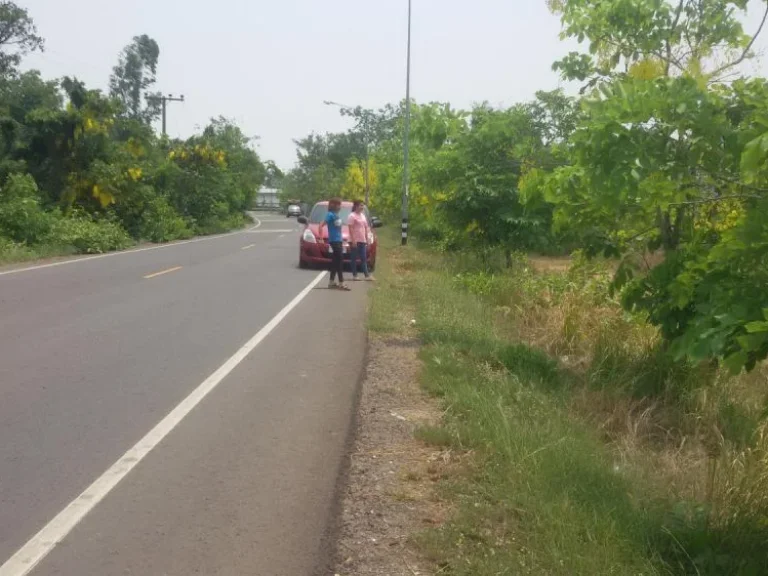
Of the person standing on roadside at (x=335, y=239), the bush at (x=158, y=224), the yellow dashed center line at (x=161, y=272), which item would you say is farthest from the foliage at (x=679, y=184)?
the bush at (x=158, y=224)

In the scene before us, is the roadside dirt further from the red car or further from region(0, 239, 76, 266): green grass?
region(0, 239, 76, 266): green grass

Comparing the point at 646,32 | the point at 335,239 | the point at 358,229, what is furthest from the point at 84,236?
the point at 646,32

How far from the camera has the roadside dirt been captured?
4.23 meters

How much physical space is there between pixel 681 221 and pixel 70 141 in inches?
1021

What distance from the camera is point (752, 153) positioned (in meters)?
4.02

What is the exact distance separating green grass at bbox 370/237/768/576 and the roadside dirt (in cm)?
13

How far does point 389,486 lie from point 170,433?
1.95 m

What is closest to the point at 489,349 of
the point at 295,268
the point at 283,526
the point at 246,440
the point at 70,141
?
the point at 246,440

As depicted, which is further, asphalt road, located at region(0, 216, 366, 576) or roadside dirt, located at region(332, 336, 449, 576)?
asphalt road, located at region(0, 216, 366, 576)

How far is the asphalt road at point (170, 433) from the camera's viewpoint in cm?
436

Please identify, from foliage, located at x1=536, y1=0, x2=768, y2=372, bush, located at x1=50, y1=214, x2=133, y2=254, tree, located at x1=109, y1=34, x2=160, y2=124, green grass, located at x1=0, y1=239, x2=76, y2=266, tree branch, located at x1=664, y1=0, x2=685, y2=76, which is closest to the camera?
foliage, located at x1=536, y1=0, x2=768, y2=372

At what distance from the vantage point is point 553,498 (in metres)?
4.71

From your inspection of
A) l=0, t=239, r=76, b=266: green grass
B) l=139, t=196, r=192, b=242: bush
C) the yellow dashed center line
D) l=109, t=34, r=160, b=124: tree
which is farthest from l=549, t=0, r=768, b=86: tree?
l=109, t=34, r=160, b=124: tree

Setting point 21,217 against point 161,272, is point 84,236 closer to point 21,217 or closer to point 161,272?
point 21,217
